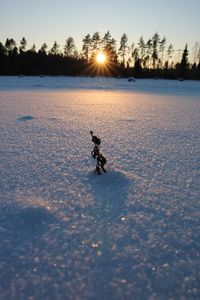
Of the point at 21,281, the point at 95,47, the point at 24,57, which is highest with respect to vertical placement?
the point at 95,47

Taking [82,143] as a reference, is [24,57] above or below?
above

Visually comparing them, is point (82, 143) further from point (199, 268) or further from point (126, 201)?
point (199, 268)

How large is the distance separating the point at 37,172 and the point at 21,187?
0.45m

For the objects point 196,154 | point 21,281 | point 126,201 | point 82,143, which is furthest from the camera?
point 82,143

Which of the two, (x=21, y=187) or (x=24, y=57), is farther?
(x=24, y=57)

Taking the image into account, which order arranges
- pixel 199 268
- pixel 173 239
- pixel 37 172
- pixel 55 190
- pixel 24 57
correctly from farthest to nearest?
pixel 24 57 < pixel 37 172 < pixel 55 190 < pixel 173 239 < pixel 199 268

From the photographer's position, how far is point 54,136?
5102 millimetres

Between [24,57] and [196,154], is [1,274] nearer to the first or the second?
[196,154]

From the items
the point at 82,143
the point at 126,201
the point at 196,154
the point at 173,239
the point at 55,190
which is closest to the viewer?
the point at 173,239

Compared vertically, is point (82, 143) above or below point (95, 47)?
below

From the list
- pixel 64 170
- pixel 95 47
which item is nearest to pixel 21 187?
pixel 64 170

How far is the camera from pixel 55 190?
276 cm

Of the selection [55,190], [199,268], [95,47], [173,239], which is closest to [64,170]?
[55,190]

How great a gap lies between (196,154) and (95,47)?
80425mm
